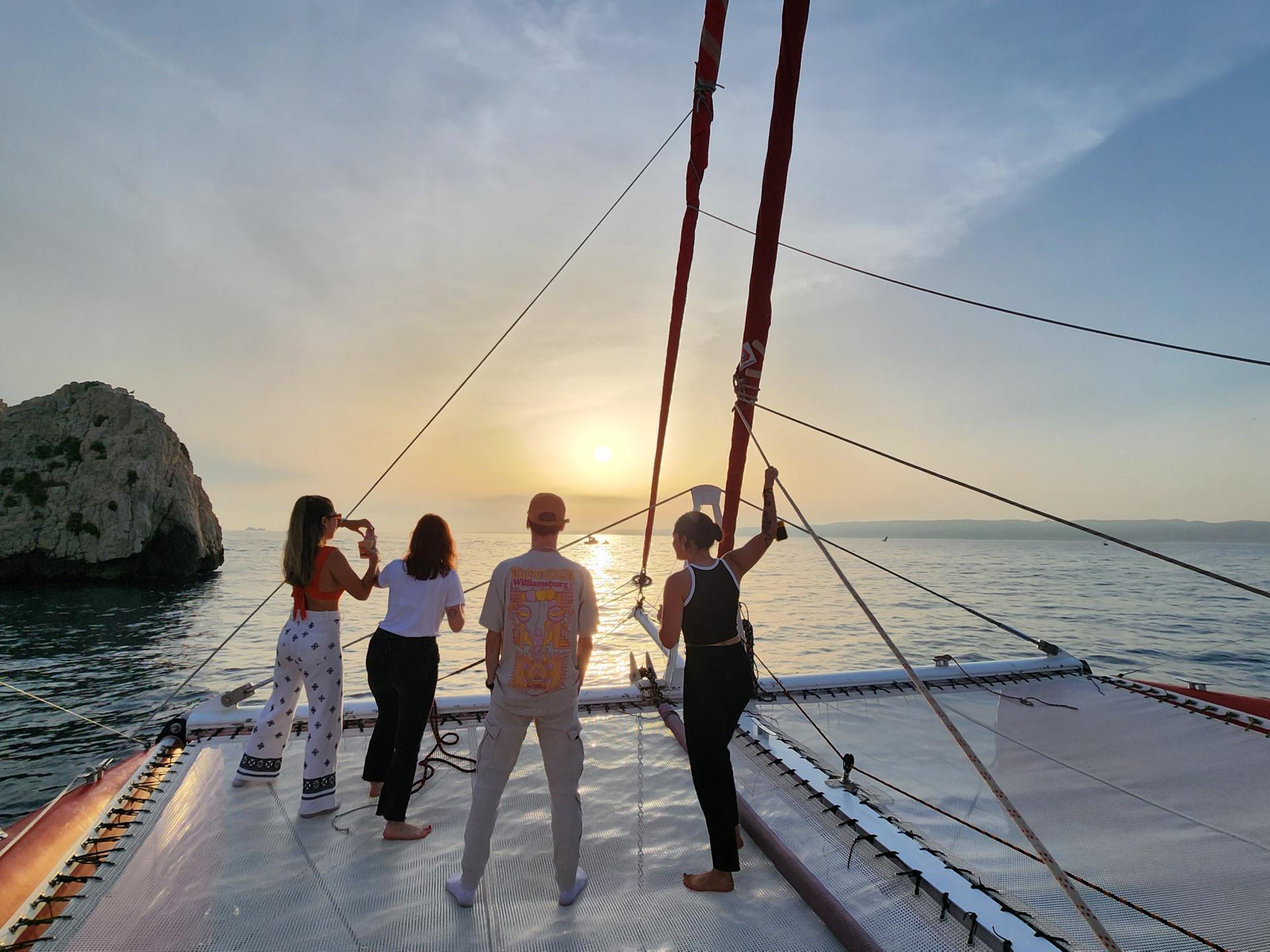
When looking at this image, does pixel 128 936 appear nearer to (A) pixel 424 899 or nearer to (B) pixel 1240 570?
(A) pixel 424 899

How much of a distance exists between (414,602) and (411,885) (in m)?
1.53

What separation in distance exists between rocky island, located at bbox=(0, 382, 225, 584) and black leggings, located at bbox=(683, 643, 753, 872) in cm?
5142

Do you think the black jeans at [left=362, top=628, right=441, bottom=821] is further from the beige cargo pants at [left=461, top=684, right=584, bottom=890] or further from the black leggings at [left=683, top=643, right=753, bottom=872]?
the black leggings at [left=683, top=643, right=753, bottom=872]

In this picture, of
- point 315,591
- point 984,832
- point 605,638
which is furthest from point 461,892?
point 605,638

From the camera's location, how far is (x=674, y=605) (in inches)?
125

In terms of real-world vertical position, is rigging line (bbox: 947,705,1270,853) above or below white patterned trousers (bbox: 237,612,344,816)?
below

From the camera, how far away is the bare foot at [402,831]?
142 inches

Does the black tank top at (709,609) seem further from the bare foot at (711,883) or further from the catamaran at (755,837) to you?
the bare foot at (711,883)

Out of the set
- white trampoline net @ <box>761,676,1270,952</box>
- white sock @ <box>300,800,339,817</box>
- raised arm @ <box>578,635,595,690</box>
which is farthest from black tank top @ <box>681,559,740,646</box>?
white sock @ <box>300,800,339,817</box>

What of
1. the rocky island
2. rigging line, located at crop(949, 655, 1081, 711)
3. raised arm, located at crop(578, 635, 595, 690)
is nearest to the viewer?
raised arm, located at crop(578, 635, 595, 690)

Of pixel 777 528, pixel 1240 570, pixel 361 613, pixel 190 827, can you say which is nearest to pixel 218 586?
pixel 361 613

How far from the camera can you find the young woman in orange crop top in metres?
3.86

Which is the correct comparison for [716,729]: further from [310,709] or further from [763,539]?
[310,709]

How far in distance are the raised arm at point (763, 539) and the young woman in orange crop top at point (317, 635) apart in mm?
2290
